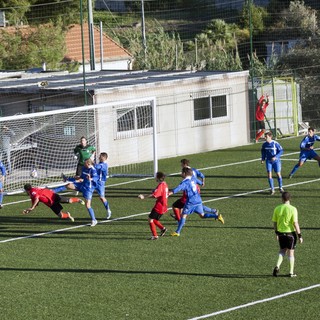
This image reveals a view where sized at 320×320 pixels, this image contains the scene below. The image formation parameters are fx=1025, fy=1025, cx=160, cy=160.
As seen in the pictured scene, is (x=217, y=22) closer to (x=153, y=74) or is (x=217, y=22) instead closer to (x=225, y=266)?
(x=153, y=74)

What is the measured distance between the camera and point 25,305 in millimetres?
17688

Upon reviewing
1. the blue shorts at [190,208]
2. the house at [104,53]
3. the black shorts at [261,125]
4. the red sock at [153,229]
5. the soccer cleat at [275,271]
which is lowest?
the soccer cleat at [275,271]

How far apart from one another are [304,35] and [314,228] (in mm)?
37988

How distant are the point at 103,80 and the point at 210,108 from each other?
402 centimetres

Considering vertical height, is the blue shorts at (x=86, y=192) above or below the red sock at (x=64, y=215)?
above

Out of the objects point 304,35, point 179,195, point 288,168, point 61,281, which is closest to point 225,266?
point 61,281

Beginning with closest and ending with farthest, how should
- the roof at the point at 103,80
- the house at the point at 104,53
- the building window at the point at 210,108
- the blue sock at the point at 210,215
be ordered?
the blue sock at the point at 210,215, the roof at the point at 103,80, the building window at the point at 210,108, the house at the point at 104,53

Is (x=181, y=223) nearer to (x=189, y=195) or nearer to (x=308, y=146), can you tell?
(x=189, y=195)

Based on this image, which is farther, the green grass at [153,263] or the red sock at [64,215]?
the red sock at [64,215]

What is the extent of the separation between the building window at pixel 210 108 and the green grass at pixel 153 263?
320 inches

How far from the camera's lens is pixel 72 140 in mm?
32875

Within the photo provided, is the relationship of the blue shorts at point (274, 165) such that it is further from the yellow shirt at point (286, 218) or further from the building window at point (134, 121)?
the yellow shirt at point (286, 218)

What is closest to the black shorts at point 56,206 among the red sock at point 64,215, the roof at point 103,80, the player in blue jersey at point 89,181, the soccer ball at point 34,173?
the red sock at point 64,215

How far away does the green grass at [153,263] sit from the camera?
683 inches
